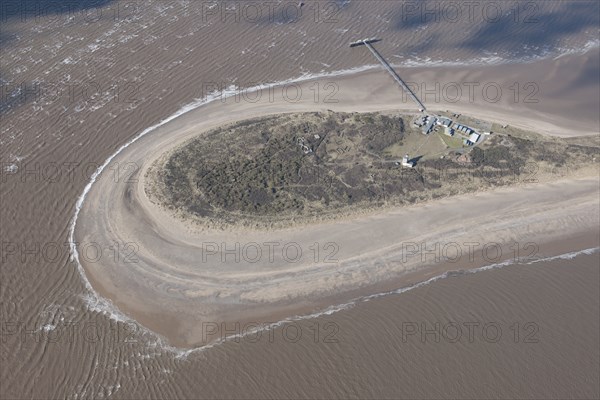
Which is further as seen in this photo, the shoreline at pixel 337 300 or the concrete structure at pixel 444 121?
the concrete structure at pixel 444 121

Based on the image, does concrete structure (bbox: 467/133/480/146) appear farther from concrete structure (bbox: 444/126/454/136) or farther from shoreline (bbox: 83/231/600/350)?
shoreline (bbox: 83/231/600/350)

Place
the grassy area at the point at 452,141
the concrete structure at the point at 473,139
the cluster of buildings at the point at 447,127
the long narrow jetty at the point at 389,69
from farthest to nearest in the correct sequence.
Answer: the long narrow jetty at the point at 389,69 < the cluster of buildings at the point at 447,127 < the concrete structure at the point at 473,139 < the grassy area at the point at 452,141

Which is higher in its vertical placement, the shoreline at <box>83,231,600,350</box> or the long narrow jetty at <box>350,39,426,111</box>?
the long narrow jetty at <box>350,39,426,111</box>

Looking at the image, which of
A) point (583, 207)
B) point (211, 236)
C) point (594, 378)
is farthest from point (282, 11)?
point (594, 378)

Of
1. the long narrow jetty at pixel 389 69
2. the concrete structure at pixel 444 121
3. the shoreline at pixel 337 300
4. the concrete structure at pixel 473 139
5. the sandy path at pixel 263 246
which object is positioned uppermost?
the long narrow jetty at pixel 389 69

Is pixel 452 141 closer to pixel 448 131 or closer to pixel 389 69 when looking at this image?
pixel 448 131

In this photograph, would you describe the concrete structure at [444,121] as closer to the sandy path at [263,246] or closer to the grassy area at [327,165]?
the grassy area at [327,165]

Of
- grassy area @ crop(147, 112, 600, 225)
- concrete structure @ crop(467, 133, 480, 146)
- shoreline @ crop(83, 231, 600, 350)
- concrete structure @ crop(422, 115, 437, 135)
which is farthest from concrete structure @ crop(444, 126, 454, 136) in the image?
shoreline @ crop(83, 231, 600, 350)

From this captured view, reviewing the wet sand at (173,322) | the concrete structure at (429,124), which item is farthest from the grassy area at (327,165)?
the wet sand at (173,322)

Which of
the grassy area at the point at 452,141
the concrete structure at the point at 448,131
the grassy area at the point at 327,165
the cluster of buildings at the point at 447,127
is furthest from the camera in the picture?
the concrete structure at the point at 448,131

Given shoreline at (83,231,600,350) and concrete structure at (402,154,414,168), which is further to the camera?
concrete structure at (402,154,414,168)

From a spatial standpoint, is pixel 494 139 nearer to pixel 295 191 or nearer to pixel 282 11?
pixel 295 191
